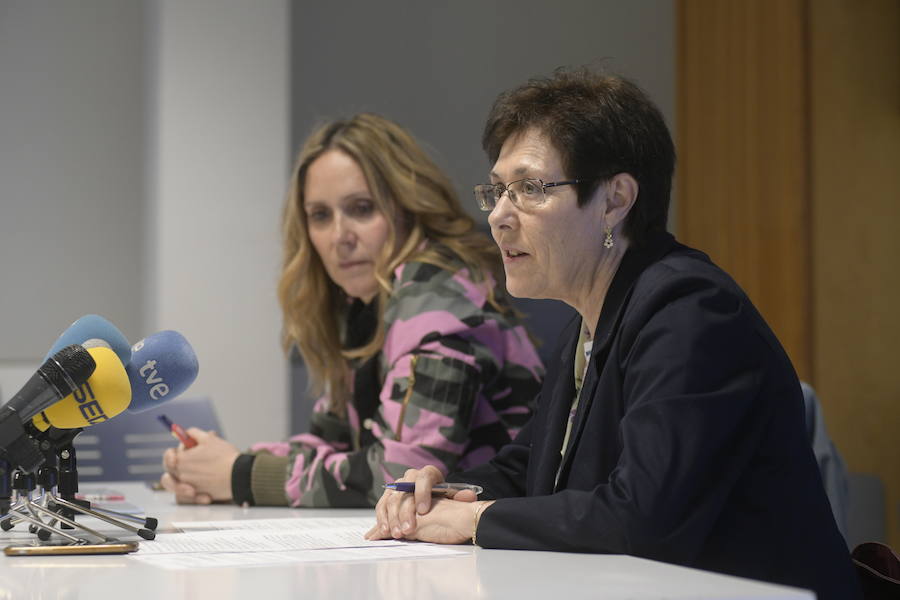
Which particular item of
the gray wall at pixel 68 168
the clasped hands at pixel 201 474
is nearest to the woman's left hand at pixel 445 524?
the clasped hands at pixel 201 474

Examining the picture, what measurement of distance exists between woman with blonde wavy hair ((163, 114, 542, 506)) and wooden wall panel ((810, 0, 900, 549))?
2667 millimetres

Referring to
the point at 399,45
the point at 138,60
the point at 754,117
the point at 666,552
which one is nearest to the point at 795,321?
the point at 754,117

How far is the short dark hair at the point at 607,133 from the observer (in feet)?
5.00

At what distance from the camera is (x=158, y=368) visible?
4.57ft

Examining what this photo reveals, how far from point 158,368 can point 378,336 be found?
3.01 feet

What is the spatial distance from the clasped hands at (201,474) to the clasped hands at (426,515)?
693mm

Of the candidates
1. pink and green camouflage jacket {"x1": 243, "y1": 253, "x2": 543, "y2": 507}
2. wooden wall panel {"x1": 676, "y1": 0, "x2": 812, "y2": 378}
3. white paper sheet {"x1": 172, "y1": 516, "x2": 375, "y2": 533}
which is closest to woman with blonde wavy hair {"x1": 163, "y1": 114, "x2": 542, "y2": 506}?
pink and green camouflage jacket {"x1": 243, "y1": 253, "x2": 543, "y2": 507}

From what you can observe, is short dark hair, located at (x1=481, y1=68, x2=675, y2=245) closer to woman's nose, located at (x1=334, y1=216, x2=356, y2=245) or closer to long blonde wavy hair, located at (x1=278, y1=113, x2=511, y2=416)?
long blonde wavy hair, located at (x1=278, y1=113, x2=511, y2=416)

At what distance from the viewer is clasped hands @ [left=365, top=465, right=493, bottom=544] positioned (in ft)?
4.35

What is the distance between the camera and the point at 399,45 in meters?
4.98

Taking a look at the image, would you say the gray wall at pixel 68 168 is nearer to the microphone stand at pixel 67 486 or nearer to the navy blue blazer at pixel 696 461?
the microphone stand at pixel 67 486

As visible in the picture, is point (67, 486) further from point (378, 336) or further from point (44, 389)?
point (378, 336)

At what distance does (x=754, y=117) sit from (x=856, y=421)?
4.64ft

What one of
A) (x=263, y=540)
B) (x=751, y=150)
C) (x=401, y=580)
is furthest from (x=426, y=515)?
(x=751, y=150)
